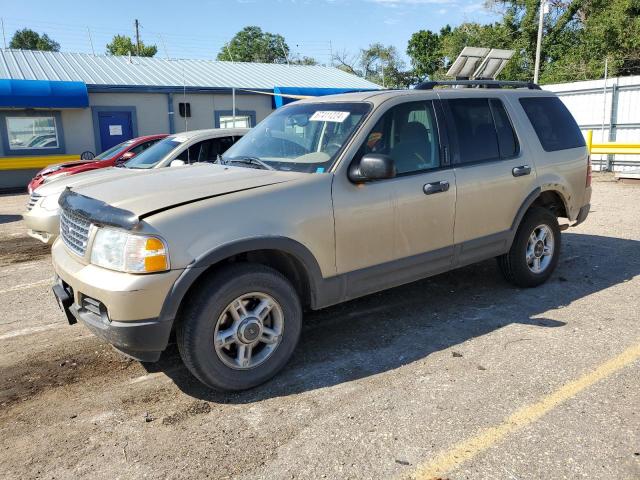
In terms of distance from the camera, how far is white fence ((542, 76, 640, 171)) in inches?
664

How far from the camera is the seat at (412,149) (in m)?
4.29

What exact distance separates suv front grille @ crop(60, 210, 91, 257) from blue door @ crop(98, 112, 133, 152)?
52.9ft

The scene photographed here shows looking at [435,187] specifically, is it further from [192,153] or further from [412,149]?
[192,153]

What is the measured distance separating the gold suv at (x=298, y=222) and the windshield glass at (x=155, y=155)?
11.8 feet

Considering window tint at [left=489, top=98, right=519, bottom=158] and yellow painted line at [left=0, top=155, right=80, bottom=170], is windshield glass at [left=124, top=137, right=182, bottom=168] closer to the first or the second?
window tint at [left=489, top=98, right=519, bottom=158]

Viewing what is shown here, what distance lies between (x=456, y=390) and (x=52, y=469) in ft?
7.90

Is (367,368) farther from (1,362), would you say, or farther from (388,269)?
(1,362)

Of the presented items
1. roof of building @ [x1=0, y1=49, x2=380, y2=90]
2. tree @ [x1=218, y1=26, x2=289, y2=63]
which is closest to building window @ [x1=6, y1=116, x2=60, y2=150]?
roof of building @ [x1=0, y1=49, x2=380, y2=90]

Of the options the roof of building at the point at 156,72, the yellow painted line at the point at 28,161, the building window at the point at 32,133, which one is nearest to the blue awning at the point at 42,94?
the roof of building at the point at 156,72

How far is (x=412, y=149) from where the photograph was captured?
4.39m

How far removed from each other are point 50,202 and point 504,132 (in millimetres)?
5736

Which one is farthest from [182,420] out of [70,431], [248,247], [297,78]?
[297,78]

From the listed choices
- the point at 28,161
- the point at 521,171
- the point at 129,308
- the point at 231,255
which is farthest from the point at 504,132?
the point at 28,161

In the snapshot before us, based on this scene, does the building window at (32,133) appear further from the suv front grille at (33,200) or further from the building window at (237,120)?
the suv front grille at (33,200)
